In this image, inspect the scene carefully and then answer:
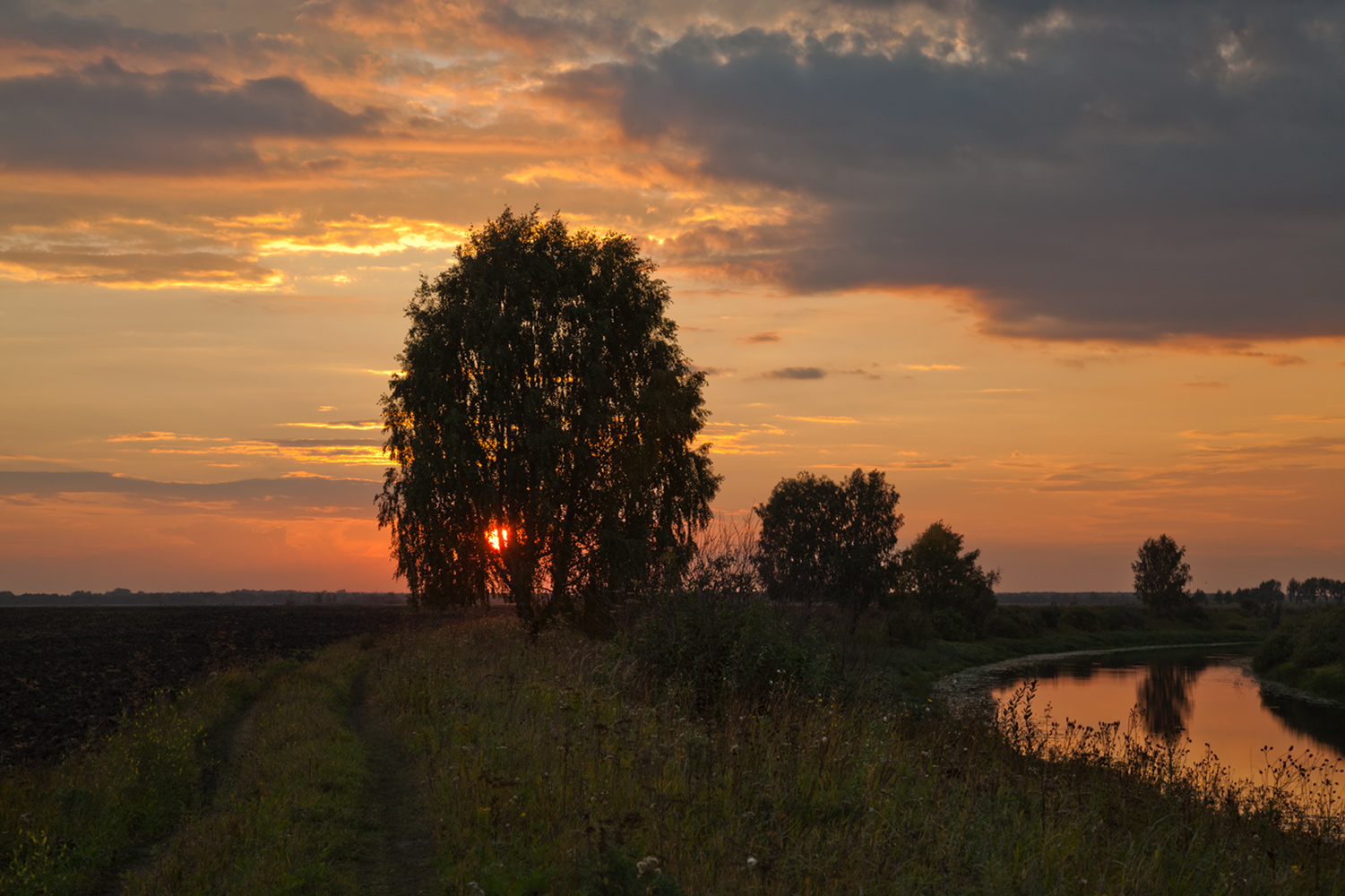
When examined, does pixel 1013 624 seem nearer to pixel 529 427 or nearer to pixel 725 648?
pixel 529 427

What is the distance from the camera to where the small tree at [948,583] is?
282 feet

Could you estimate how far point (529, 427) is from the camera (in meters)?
29.2

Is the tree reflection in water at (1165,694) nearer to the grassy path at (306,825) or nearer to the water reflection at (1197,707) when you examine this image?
the water reflection at (1197,707)

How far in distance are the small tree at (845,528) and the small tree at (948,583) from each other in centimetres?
919

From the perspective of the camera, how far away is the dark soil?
18.9 m

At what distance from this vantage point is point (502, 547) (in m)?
30.3

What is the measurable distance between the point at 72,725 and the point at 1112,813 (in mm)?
20817

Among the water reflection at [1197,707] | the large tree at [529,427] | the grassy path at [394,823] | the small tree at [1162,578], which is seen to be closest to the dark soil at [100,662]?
the grassy path at [394,823]

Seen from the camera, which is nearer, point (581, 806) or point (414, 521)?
point (581, 806)

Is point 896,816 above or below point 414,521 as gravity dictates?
below

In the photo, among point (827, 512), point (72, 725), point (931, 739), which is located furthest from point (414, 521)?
Answer: point (827, 512)

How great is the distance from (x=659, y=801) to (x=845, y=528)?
7030cm

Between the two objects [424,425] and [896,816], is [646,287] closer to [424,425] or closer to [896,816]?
[424,425]

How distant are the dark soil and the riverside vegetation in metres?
2.69
